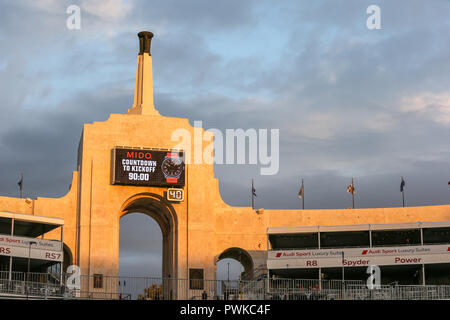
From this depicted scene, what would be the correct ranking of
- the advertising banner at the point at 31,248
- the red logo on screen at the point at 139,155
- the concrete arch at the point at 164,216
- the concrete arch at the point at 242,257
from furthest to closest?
the concrete arch at the point at 242,257 < the concrete arch at the point at 164,216 < the red logo on screen at the point at 139,155 < the advertising banner at the point at 31,248

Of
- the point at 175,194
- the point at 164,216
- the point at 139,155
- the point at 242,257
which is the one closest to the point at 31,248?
the point at 139,155

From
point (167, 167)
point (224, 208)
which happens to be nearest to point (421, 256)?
point (224, 208)

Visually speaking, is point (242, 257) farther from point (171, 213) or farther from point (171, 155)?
point (171, 155)

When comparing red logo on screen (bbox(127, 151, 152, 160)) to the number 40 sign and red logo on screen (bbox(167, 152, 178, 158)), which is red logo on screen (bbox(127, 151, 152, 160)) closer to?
red logo on screen (bbox(167, 152, 178, 158))

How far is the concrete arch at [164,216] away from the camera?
72812 millimetres

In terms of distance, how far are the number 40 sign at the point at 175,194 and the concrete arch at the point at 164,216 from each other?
1.00m

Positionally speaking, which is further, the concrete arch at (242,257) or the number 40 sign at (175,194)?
the concrete arch at (242,257)

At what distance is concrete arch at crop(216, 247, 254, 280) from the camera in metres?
75.6

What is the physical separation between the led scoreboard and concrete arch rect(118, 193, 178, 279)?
1.74m

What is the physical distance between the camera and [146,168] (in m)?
71.9

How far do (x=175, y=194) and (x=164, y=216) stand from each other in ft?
15.6

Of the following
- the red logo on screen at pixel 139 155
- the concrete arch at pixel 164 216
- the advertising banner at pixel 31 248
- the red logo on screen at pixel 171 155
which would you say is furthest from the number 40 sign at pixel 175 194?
the advertising banner at pixel 31 248

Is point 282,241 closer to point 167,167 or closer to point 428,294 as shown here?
point 167,167

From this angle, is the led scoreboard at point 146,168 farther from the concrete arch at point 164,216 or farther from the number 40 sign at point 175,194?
the concrete arch at point 164,216
